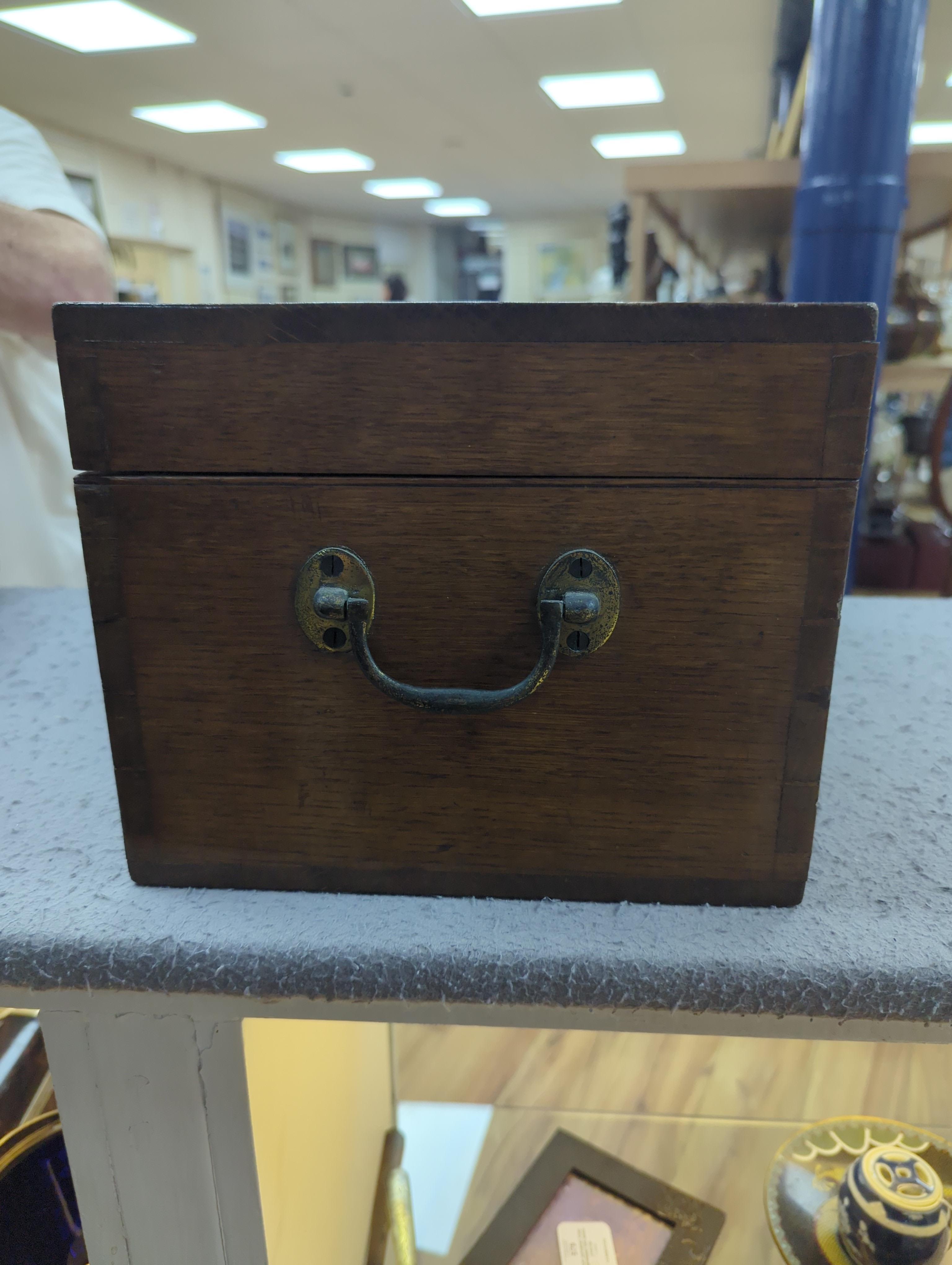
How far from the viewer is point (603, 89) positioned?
14.2 ft

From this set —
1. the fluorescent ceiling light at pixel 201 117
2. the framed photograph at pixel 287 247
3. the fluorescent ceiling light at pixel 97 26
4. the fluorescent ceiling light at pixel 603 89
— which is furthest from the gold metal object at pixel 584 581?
the framed photograph at pixel 287 247

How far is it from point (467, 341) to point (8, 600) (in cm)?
53

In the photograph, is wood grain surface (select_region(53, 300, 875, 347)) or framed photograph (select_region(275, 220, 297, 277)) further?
framed photograph (select_region(275, 220, 297, 277))

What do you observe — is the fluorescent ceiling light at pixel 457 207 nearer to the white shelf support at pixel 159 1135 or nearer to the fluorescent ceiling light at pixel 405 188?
the fluorescent ceiling light at pixel 405 188

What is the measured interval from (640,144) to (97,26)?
11.7 feet

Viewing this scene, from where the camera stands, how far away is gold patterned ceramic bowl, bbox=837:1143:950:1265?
45 centimetres

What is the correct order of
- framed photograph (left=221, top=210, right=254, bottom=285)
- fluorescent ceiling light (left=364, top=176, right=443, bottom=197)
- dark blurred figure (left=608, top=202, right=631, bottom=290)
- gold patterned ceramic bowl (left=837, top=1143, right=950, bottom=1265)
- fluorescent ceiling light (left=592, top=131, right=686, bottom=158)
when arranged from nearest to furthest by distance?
gold patterned ceramic bowl (left=837, top=1143, right=950, bottom=1265)
dark blurred figure (left=608, top=202, right=631, bottom=290)
fluorescent ceiling light (left=592, top=131, right=686, bottom=158)
framed photograph (left=221, top=210, right=254, bottom=285)
fluorescent ceiling light (left=364, top=176, right=443, bottom=197)

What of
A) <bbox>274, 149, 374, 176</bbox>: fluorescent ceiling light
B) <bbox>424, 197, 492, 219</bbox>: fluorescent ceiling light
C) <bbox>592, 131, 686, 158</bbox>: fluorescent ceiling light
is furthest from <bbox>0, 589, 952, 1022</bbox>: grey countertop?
<bbox>424, 197, 492, 219</bbox>: fluorescent ceiling light

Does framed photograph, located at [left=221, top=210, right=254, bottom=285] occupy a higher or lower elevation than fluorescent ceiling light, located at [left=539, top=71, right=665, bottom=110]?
lower

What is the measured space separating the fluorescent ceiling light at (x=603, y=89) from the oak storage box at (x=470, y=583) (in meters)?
4.60

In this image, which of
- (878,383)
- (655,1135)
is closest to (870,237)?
(878,383)

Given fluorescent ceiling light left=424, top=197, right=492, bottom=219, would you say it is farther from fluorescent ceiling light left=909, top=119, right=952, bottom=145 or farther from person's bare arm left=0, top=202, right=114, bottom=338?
person's bare arm left=0, top=202, right=114, bottom=338

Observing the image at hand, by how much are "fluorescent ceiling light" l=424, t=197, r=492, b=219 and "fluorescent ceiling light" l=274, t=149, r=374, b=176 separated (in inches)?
58.3

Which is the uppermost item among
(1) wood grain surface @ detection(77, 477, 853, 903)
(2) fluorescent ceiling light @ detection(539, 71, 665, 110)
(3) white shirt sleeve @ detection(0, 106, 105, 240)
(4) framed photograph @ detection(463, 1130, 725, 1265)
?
(2) fluorescent ceiling light @ detection(539, 71, 665, 110)
